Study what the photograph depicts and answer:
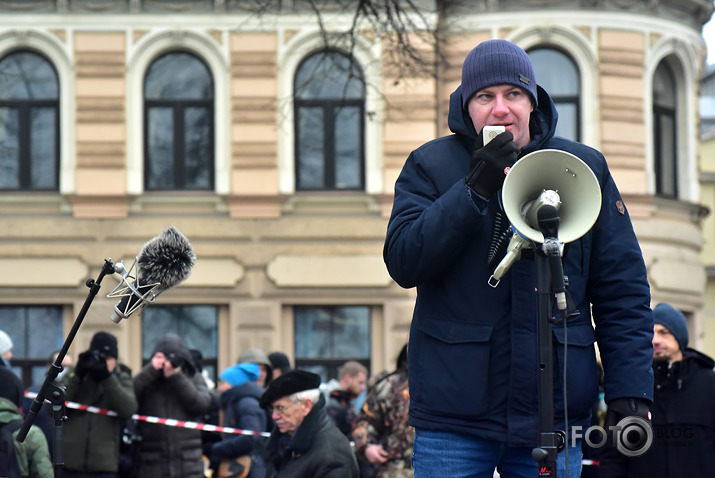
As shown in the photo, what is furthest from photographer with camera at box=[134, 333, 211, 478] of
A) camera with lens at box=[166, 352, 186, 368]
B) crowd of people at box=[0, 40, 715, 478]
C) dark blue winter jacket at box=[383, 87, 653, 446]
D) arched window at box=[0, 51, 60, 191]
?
arched window at box=[0, 51, 60, 191]

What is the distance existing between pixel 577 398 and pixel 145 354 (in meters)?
16.7

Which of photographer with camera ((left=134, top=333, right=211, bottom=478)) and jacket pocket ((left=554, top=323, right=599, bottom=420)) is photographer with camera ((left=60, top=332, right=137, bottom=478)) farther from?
jacket pocket ((left=554, top=323, right=599, bottom=420))

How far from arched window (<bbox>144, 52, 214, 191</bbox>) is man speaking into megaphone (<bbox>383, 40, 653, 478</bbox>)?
16591 mm

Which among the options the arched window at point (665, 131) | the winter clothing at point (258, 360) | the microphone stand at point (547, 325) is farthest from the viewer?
the arched window at point (665, 131)

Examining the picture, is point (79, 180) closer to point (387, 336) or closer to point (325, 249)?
point (325, 249)

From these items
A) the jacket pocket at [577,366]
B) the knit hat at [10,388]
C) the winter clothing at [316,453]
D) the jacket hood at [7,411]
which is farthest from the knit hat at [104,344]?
the jacket pocket at [577,366]

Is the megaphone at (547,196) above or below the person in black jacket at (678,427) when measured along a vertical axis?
above

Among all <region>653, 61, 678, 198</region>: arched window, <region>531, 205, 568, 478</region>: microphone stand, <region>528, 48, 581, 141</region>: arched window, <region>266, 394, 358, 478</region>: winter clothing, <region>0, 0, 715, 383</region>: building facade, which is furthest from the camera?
<region>653, 61, 678, 198</region>: arched window

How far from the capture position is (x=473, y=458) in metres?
3.99

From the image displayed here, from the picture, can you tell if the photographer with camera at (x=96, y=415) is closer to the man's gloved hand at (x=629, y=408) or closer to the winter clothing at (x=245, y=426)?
the winter clothing at (x=245, y=426)

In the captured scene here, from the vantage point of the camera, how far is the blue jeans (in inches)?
157

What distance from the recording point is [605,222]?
414cm

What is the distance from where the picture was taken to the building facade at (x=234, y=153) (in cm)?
2000

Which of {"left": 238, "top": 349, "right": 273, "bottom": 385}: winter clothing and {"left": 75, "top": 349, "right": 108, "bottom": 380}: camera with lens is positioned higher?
{"left": 75, "top": 349, "right": 108, "bottom": 380}: camera with lens
